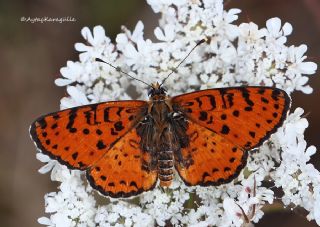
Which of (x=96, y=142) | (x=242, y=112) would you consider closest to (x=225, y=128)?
(x=242, y=112)

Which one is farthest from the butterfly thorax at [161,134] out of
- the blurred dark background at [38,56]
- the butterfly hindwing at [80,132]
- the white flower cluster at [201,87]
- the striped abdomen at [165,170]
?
the blurred dark background at [38,56]

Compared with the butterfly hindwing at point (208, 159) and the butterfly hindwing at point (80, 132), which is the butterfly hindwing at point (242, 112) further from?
the butterfly hindwing at point (80, 132)

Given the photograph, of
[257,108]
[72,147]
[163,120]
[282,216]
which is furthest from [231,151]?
[282,216]

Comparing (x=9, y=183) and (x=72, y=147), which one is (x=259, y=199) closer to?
(x=72, y=147)

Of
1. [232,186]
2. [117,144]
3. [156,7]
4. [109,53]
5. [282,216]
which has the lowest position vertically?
[282,216]

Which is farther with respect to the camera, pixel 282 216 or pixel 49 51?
pixel 49 51

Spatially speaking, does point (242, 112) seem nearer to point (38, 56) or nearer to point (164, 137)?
point (164, 137)
